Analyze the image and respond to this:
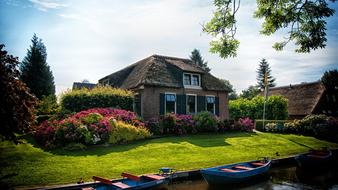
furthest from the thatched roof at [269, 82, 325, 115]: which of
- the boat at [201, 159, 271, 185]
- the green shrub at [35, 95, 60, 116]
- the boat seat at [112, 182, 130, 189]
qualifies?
the boat seat at [112, 182, 130, 189]

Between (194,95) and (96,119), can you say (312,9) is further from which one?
(194,95)

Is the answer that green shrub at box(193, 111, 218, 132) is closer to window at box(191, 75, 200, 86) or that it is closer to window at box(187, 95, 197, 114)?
window at box(187, 95, 197, 114)

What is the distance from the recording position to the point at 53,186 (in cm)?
798

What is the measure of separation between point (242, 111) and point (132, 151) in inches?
967

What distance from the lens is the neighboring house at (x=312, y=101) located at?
3148cm

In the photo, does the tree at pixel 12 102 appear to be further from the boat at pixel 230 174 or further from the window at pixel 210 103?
the window at pixel 210 103

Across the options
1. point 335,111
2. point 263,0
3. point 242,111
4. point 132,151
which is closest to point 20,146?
point 132,151

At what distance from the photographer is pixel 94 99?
783 inches

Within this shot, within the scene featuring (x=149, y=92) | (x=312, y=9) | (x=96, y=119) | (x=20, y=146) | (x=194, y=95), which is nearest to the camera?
(x=312, y=9)

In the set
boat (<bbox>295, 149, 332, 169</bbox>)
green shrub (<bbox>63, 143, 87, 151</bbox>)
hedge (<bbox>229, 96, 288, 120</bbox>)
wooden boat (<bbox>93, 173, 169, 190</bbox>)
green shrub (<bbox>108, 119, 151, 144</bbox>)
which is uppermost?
hedge (<bbox>229, 96, 288, 120</bbox>)

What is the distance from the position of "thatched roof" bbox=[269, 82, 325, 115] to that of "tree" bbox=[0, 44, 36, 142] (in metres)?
32.5

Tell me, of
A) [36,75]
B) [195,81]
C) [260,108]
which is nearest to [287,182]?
[195,81]

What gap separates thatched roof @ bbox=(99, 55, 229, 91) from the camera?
23.3 metres

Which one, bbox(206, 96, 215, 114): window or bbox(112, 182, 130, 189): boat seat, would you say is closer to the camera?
bbox(112, 182, 130, 189): boat seat
